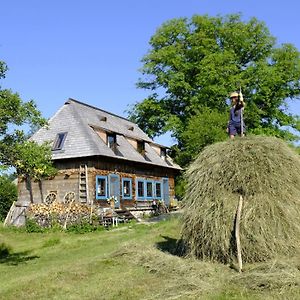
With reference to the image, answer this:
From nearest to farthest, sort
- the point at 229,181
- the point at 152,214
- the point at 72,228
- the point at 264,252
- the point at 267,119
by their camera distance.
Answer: the point at 264,252 < the point at 229,181 < the point at 72,228 < the point at 152,214 < the point at 267,119

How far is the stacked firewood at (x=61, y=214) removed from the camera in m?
23.7

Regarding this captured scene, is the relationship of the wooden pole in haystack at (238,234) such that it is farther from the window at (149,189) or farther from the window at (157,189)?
the window at (157,189)

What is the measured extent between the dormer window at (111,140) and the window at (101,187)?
2.64 m

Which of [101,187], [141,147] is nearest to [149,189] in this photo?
[141,147]

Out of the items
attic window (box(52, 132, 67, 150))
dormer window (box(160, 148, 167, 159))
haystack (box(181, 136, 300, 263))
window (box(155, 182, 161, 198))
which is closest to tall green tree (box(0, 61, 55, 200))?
haystack (box(181, 136, 300, 263))

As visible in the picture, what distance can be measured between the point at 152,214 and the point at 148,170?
3.45m

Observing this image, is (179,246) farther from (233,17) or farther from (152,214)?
(233,17)

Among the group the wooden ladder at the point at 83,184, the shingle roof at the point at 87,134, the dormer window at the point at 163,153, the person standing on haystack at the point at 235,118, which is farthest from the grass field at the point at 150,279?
the dormer window at the point at 163,153

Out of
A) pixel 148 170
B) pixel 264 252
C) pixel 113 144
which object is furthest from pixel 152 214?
pixel 264 252

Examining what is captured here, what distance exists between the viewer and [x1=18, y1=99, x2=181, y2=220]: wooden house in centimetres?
2658

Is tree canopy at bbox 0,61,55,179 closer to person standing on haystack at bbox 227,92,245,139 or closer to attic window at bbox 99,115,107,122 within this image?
person standing on haystack at bbox 227,92,245,139

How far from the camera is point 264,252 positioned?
9820mm

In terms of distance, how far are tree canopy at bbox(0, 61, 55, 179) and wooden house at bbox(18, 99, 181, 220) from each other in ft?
34.7

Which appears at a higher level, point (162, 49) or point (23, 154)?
point (162, 49)
